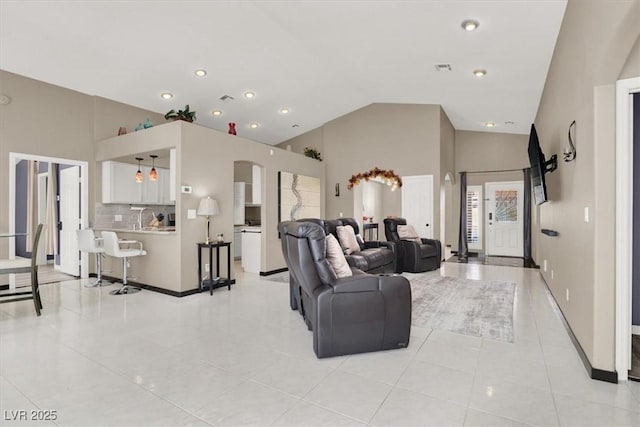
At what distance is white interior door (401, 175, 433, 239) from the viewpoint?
742 cm

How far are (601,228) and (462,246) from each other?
6.35 m

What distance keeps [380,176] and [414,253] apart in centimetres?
214

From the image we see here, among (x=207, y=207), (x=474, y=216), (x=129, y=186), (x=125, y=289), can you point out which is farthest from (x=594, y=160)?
(x=474, y=216)

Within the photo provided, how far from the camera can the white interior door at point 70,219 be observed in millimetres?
5867

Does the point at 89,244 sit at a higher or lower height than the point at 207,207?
lower

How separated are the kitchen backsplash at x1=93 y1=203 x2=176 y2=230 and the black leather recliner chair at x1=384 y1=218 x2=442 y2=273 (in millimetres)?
4578

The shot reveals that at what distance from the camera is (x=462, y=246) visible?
8.36 m

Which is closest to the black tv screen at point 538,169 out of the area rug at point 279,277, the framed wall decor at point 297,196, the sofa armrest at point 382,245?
the sofa armrest at point 382,245

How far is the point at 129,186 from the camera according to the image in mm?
6086

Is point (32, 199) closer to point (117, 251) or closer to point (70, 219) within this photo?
point (70, 219)

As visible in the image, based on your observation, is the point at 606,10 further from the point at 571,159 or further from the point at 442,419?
the point at 442,419

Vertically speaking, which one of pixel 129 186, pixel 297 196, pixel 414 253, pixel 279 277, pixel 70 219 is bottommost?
pixel 279 277

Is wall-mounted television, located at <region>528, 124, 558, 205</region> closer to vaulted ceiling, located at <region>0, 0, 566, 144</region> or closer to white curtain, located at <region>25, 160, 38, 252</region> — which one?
vaulted ceiling, located at <region>0, 0, 566, 144</region>

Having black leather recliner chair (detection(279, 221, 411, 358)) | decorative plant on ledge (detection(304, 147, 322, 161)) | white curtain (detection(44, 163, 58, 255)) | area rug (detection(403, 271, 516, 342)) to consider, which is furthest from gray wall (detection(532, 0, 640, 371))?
white curtain (detection(44, 163, 58, 255))
